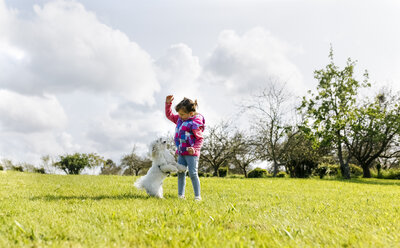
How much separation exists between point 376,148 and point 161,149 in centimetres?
2835

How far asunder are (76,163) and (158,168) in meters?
28.2

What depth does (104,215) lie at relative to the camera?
3.81 metres

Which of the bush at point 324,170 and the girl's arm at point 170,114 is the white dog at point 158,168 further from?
the bush at point 324,170

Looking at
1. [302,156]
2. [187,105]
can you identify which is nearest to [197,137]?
[187,105]

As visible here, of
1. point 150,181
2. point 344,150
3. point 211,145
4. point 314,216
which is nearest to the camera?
point 314,216

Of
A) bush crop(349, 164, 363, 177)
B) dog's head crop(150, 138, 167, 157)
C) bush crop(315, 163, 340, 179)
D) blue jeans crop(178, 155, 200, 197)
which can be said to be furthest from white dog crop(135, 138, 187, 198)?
bush crop(349, 164, 363, 177)

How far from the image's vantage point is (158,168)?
19.2 ft

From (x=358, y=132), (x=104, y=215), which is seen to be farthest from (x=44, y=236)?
(x=358, y=132)

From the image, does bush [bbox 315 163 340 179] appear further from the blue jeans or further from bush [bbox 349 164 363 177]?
the blue jeans

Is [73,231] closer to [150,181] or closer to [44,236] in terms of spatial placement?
[44,236]

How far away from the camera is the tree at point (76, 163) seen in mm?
30641

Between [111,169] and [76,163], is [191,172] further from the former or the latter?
[111,169]

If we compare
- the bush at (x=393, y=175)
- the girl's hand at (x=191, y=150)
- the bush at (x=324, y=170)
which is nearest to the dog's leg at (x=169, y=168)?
the girl's hand at (x=191, y=150)

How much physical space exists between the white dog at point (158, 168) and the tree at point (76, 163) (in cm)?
2733
